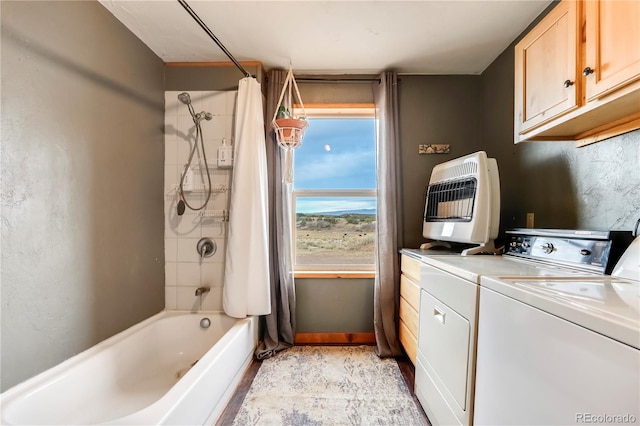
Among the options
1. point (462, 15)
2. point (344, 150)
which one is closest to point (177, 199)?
point (344, 150)

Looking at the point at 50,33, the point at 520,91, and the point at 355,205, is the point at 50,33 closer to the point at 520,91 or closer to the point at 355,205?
the point at 355,205

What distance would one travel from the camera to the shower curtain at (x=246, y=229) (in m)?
2.02

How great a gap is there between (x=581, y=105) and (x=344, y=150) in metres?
1.69

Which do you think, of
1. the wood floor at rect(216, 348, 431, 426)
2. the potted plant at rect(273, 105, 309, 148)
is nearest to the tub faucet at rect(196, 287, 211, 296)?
the wood floor at rect(216, 348, 431, 426)

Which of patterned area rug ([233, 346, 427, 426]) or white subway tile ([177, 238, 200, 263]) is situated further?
white subway tile ([177, 238, 200, 263])

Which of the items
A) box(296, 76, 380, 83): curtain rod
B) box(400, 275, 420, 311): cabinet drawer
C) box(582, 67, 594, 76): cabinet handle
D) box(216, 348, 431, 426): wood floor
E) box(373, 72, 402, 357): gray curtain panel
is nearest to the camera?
box(582, 67, 594, 76): cabinet handle

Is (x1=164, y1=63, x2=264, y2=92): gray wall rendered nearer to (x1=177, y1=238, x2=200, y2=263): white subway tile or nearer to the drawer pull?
(x1=177, y1=238, x2=200, y2=263): white subway tile

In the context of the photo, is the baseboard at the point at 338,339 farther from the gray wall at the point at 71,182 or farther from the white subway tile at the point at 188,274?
the gray wall at the point at 71,182

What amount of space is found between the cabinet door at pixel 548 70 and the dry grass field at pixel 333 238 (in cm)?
141

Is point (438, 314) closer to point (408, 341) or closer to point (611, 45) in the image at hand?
point (408, 341)

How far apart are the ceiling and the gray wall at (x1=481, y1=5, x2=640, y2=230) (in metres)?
0.34

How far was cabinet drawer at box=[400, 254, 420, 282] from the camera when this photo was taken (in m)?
1.79

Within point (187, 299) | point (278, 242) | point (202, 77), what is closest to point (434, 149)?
point (278, 242)

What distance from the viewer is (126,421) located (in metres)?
0.91
